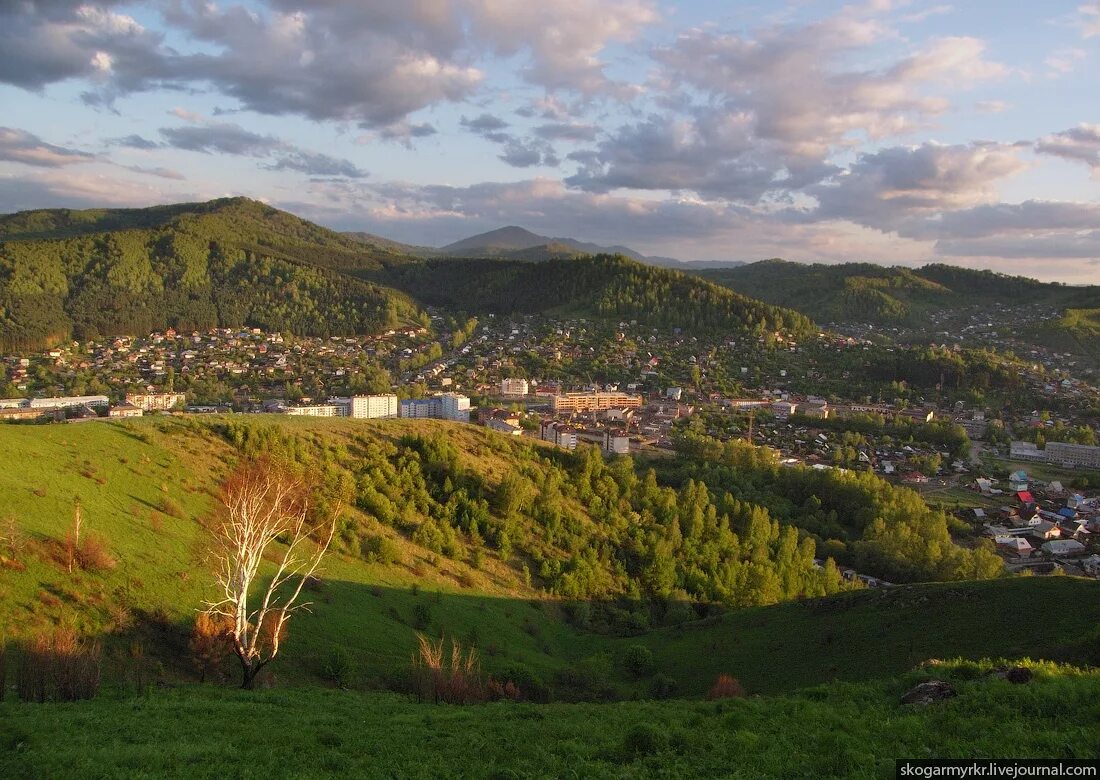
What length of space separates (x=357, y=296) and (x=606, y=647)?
489ft

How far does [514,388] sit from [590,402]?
42.7ft

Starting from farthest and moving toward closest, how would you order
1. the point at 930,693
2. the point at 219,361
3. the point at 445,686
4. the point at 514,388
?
the point at 219,361, the point at 514,388, the point at 445,686, the point at 930,693

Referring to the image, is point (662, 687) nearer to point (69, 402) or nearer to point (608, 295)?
point (69, 402)

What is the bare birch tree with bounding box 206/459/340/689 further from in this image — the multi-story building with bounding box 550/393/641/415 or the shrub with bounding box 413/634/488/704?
the multi-story building with bounding box 550/393/641/415

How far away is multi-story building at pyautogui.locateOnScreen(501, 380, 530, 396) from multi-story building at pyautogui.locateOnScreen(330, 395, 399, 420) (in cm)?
2238

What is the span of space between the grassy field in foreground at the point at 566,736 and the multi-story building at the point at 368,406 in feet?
224

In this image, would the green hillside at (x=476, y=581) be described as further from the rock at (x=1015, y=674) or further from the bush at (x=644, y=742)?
the bush at (x=644, y=742)

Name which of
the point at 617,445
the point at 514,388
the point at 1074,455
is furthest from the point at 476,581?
the point at 1074,455

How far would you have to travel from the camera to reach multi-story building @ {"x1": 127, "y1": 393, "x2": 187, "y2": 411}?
7551 centimetres

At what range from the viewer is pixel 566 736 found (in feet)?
34.6

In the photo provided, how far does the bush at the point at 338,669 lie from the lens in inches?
628

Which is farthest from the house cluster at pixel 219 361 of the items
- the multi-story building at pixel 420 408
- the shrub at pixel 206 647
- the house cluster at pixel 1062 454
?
the house cluster at pixel 1062 454

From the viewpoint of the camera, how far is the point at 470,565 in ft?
98.6

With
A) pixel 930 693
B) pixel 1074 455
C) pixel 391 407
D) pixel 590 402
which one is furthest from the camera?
pixel 590 402
